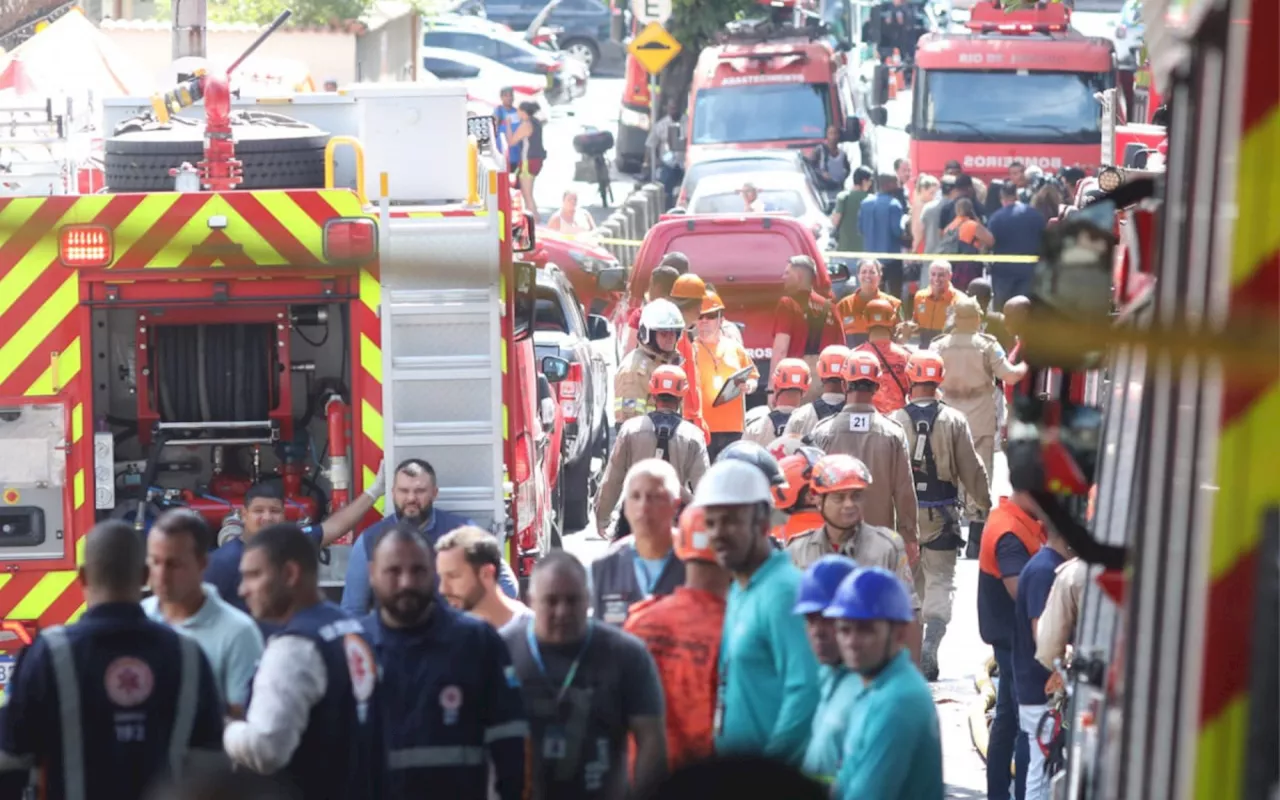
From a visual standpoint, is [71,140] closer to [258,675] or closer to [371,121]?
[371,121]

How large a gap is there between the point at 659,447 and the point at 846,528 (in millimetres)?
1996

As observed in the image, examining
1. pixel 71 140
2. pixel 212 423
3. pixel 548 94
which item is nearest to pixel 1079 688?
pixel 212 423

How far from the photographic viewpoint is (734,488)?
6.43 meters

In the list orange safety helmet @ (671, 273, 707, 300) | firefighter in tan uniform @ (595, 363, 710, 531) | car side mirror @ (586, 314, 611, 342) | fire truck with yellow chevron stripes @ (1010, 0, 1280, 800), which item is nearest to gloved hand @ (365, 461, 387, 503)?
firefighter in tan uniform @ (595, 363, 710, 531)

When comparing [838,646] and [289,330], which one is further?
[289,330]

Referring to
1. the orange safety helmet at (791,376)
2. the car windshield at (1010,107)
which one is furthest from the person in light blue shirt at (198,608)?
the car windshield at (1010,107)

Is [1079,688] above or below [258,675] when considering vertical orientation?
above

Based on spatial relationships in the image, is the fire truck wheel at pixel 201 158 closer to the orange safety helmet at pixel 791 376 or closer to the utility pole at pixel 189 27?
the orange safety helmet at pixel 791 376

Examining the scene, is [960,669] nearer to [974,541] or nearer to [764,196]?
[974,541]

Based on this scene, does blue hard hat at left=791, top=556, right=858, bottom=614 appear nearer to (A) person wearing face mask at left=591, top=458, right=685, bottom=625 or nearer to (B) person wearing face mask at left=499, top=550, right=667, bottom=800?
(B) person wearing face mask at left=499, top=550, right=667, bottom=800

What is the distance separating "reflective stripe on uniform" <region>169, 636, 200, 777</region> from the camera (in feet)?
18.9

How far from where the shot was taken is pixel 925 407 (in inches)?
461

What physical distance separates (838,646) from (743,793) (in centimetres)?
355

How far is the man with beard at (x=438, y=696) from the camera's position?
6016 mm
